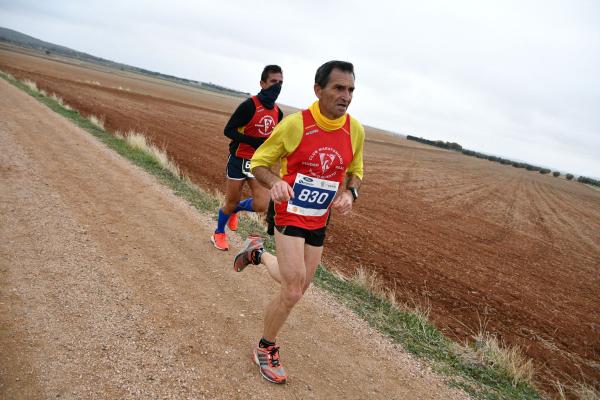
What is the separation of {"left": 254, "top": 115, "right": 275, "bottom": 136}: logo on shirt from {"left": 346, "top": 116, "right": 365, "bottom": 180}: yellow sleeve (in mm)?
1891

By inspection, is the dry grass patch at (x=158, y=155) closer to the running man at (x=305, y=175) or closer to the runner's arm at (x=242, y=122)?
the runner's arm at (x=242, y=122)

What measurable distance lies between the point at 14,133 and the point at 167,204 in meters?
6.15

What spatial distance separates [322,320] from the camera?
440cm

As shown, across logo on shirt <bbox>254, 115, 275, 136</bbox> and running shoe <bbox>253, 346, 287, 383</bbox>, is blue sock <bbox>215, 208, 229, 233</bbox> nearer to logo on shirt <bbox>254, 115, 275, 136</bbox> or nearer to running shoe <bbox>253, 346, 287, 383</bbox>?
logo on shirt <bbox>254, 115, 275, 136</bbox>

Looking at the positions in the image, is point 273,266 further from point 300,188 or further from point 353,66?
point 353,66

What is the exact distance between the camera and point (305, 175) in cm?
A: 300

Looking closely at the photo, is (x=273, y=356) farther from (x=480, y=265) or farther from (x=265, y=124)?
(x=480, y=265)

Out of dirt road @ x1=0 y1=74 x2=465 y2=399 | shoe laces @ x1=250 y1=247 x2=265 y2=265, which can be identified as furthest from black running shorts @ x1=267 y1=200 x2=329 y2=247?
dirt road @ x1=0 y1=74 x2=465 y2=399

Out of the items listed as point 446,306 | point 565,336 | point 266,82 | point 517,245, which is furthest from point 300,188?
point 517,245

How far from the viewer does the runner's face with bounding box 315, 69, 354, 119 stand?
9.32 ft

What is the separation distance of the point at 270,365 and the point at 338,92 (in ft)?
7.48

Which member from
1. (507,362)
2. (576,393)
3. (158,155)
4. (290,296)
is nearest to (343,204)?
(290,296)

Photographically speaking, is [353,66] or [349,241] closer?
[353,66]

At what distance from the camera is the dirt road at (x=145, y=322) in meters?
2.88
